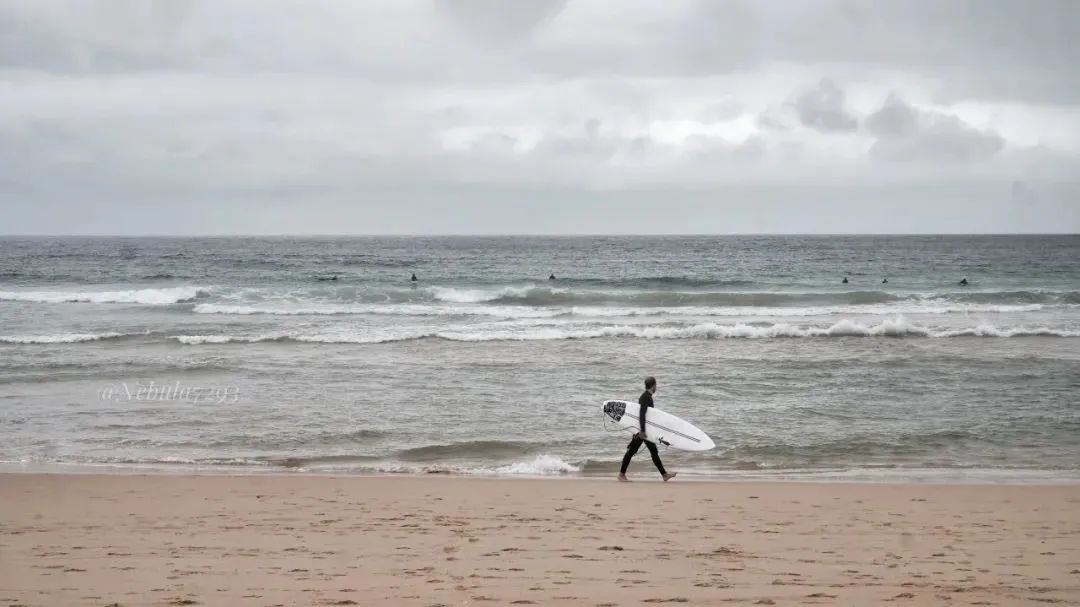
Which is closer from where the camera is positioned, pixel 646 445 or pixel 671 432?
pixel 646 445

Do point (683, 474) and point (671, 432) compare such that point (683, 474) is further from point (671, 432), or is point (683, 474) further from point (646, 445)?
point (646, 445)

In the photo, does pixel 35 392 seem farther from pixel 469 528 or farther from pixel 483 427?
pixel 469 528

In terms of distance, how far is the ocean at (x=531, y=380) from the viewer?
12.3 meters

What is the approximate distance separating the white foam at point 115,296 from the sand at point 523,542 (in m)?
26.8

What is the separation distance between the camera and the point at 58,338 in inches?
943

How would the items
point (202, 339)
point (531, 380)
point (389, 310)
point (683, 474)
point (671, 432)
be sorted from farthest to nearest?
point (389, 310) → point (202, 339) → point (531, 380) → point (671, 432) → point (683, 474)

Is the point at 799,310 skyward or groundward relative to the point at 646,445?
skyward

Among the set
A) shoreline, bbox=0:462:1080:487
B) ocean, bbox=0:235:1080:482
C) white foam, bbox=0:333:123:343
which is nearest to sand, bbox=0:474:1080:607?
shoreline, bbox=0:462:1080:487

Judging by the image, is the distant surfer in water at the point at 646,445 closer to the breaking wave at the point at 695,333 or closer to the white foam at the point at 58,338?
the breaking wave at the point at 695,333

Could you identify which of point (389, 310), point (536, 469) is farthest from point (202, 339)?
point (536, 469)

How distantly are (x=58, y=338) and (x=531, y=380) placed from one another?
14.3 m

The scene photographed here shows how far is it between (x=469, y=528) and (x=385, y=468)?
374cm

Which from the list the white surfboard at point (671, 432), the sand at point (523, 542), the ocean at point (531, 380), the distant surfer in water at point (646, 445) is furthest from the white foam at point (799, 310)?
the sand at point (523, 542)

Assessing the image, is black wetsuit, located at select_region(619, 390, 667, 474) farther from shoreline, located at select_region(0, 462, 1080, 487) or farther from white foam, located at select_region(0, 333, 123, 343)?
white foam, located at select_region(0, 333, 123, 343)
